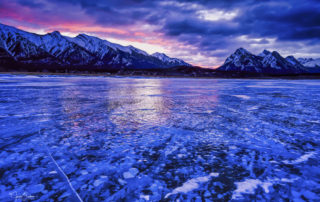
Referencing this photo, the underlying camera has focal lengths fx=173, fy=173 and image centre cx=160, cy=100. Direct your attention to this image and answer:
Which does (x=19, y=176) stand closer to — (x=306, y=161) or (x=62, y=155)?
(x=62, y=155)

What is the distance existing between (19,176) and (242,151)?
4317 mm

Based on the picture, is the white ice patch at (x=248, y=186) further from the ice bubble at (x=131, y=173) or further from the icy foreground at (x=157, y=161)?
the ice bubble at (x=131, y=173)

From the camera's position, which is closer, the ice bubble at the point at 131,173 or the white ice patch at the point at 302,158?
the ice bubble at the point at 131,173

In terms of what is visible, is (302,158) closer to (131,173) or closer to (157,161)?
(157,161)

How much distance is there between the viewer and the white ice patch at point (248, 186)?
2.49m

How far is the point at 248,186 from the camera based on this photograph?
2.67 m

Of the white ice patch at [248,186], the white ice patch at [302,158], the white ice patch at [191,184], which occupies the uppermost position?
the white ice patch at [302,158]

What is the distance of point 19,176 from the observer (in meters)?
2.84

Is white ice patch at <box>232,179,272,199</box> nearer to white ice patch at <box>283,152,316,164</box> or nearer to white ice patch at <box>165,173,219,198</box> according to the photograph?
white ice patch at <box>165,173,219,198</box>

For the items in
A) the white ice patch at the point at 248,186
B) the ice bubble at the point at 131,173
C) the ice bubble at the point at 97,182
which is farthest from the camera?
the ice bubble at the point at 131,173

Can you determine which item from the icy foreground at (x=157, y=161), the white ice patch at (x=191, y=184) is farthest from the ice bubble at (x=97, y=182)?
the white ice patch at (x=191, y=184)

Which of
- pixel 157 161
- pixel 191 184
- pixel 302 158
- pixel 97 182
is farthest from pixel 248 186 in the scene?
pixel 97 182

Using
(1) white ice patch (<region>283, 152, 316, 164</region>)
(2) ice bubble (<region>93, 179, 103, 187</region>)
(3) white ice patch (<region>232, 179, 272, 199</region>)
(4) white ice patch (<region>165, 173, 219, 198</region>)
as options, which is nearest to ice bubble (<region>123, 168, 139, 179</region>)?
(2) ice bubble (<region>93, 179, 103, 187</region>)

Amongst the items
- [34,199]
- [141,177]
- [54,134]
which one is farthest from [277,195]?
[54,134]
